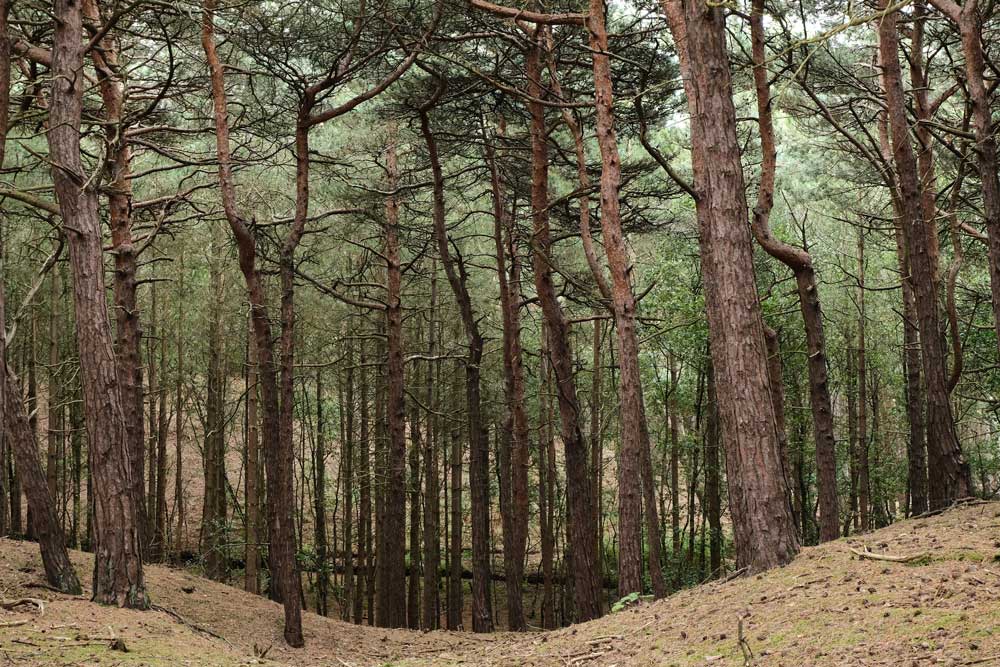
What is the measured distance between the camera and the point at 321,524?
68.2ft

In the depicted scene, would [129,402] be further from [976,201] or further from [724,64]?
[976,201]

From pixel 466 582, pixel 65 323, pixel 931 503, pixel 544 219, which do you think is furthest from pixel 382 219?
pixel 466 582

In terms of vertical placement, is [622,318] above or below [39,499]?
above

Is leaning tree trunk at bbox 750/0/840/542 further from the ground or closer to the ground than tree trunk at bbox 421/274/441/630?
further from the ground

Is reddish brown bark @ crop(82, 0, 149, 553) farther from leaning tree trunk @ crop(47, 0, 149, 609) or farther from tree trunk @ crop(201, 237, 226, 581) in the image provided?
tree trunk @ crop(201, 237, 226, 581)

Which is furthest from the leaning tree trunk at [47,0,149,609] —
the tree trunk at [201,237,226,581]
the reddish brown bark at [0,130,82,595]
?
the tree trunk at [201,237,226,581]

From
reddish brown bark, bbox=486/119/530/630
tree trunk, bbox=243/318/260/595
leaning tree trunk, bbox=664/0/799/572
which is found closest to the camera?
leaning tree trunk, bbox=664/0/799/572

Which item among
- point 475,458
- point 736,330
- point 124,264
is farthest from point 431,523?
point 736,330

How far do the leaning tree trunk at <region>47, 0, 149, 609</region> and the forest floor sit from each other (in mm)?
422

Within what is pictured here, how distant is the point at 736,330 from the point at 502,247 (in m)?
7.42

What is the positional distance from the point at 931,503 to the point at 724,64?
16.6 ft

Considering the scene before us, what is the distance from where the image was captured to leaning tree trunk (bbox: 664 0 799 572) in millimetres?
6574

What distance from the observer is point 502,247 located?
13812mm

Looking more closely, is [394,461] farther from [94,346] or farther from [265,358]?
[94,346]
